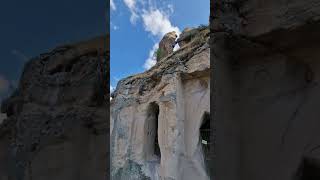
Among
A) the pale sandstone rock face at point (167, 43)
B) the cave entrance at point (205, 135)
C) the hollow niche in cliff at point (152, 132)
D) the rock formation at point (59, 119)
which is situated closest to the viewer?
the rock formation at point (59, 119)

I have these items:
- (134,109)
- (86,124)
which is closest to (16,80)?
(86,124)

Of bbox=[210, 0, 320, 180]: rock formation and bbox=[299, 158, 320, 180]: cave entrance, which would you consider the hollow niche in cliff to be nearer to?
bbox=[210, 0, 320, 180]: rock formation

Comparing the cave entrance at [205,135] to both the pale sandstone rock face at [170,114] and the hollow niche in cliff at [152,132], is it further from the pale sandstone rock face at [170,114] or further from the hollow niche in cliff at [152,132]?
the hollow niche in cliff at [152,132]

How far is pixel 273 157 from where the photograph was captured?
1044mm

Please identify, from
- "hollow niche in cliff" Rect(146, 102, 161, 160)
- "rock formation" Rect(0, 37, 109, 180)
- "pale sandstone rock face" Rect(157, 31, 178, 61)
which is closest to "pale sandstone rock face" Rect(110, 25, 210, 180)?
"hollow niche in cliff" Rect(146, 102, 161, 160)

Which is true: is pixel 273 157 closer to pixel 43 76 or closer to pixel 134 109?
pixel 43 76

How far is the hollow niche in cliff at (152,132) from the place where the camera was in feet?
30.5

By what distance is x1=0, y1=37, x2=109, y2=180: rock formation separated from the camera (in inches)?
36.1

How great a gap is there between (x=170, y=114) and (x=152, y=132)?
1133mm

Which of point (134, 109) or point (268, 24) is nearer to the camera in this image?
point (268, 24)

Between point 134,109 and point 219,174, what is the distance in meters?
8.42

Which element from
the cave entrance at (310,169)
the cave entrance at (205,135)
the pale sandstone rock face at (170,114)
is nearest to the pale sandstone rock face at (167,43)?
the pale sandstone rock face at (170,114)

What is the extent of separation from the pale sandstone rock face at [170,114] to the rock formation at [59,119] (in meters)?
6.79

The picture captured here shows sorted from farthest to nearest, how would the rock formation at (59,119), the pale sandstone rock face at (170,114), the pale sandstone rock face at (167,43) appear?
1. the pale sandstone rock face at (167,43)
2. the pale sandstone rock face at (170,114)
3. the rock formation at (59,119)
